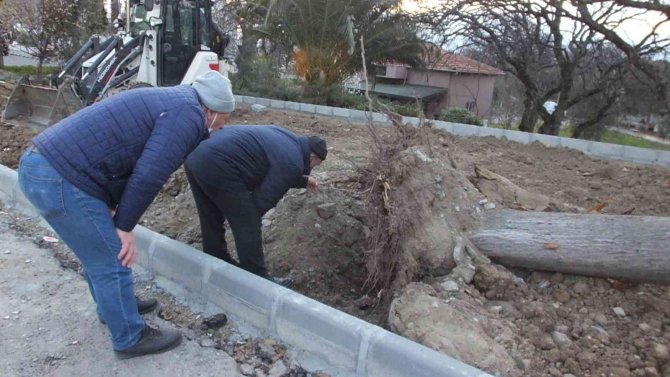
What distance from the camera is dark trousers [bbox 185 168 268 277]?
3.32 m

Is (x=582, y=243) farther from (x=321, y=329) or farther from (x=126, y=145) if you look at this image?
(x=126, y=145)

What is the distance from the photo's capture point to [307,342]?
10.2ft

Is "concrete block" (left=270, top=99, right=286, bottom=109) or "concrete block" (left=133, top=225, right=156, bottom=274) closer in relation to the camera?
"concrete block" (left=133, top=225, right=156, bottom=274)

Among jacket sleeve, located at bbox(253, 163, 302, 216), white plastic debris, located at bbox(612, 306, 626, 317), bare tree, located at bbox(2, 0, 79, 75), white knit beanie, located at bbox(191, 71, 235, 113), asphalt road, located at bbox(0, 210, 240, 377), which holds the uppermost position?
bare tree, located at bbox(2, 0, 79, 75)

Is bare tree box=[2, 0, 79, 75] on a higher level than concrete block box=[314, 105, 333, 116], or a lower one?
higher

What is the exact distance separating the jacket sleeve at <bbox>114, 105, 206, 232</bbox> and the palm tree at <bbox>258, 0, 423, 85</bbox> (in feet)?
44.4

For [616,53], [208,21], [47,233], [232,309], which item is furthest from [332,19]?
[232,309]

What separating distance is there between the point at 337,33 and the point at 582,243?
13.8 meters

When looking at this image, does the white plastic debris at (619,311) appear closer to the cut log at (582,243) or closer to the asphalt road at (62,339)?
the cut log at (582,243)

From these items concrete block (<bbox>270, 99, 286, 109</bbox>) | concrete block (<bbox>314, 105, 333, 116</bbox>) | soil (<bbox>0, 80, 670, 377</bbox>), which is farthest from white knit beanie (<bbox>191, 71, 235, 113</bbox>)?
concrete block (<bbox>270, 99, 286, 109</bbox>)

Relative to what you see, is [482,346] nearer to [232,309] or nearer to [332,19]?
[232,309]

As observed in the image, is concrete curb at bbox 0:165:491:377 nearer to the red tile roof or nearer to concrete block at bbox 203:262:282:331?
concrete block at bbox 203:262:282:331

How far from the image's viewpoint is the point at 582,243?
3338 mm

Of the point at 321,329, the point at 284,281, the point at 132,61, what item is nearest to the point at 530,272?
the point at 321,329
